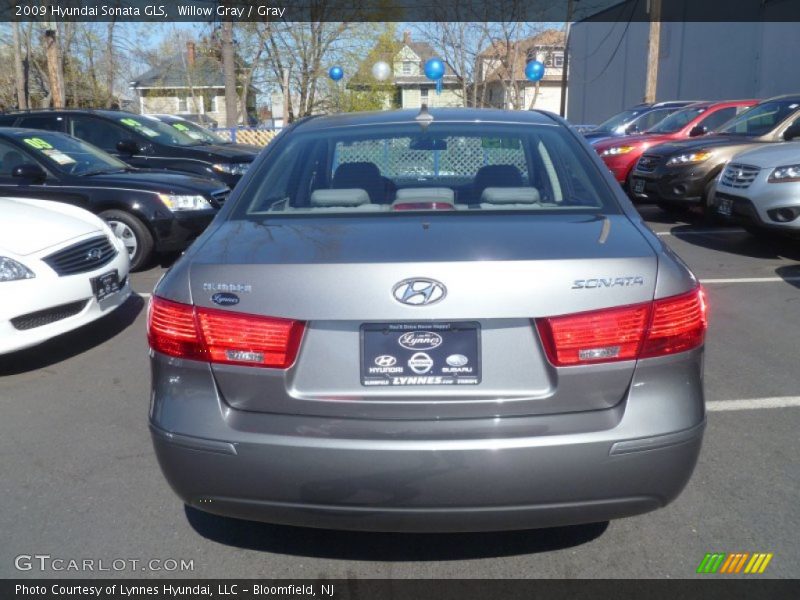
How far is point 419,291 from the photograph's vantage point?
2252 millimetres

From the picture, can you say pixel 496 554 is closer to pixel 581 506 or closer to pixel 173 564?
pixel 581 506

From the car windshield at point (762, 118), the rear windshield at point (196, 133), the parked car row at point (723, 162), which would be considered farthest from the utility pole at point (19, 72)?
the car windshield at point (762, 118)

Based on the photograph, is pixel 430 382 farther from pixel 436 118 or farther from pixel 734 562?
pixel 436 118

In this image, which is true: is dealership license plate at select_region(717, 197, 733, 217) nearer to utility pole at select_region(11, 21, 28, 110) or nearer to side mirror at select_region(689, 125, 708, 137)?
side mirror at select_region(689, 125, 708, 137)

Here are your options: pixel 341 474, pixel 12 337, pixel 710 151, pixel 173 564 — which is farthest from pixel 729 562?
pixel 710 151

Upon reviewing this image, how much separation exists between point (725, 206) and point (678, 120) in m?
5.38

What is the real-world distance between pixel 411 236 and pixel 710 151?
872 cm

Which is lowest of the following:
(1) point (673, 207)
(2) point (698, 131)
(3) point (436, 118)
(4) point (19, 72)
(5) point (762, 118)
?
(1) point (673, 207)

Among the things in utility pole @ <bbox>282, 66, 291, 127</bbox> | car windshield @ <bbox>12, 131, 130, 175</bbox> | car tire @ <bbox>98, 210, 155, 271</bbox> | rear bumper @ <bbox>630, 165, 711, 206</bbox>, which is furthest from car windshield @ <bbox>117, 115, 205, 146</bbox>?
utility pole @ <bbox>282, 66, 291, 127</bbox>

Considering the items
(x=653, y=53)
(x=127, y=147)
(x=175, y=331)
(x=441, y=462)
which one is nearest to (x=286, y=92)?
(x=653, y=53)

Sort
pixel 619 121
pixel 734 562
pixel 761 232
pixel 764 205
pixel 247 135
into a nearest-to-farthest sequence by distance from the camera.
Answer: pixel 734 562
pixel 764 205
pixel 761 232
pixel 619 121
pixel 247 135

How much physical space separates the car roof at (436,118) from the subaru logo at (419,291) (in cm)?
150

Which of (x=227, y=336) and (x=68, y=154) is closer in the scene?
(x=227, y=336)

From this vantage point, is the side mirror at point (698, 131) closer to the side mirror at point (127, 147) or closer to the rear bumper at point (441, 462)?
the side mirror at point (127, 147)
